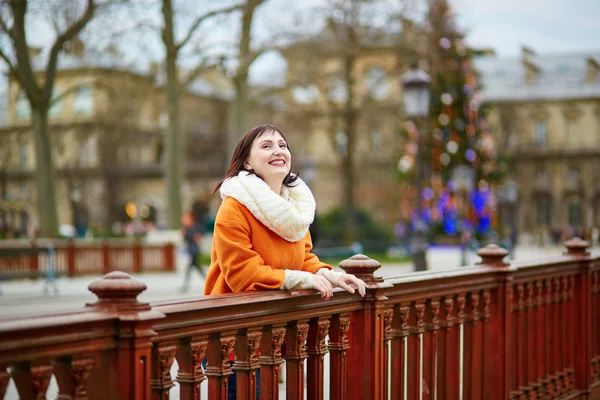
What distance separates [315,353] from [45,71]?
2363 centimetres

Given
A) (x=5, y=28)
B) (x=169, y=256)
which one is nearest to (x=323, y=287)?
(x=5, y=28)

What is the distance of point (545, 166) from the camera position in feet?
259

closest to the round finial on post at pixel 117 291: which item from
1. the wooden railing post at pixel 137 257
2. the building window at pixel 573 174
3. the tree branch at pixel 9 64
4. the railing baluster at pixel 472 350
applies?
the railing baluster at pixel 472 350

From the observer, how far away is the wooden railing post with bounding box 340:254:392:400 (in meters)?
4.05

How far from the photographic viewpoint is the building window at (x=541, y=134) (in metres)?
79.4

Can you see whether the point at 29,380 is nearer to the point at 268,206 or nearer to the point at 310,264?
the point at 268,206

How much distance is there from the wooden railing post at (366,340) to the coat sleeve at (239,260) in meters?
0.49

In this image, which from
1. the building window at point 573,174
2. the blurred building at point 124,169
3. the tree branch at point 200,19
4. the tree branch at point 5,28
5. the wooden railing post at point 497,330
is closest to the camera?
the wooden railing post at point 497,330

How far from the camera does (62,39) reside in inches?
966

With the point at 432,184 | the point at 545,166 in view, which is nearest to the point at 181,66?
the point at 432,184

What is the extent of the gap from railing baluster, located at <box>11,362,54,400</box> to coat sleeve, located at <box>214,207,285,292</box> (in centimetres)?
137

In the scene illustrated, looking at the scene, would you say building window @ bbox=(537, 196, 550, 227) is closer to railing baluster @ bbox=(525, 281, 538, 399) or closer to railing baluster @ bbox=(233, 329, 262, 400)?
railing baluster @ bbox=(525, 281, 538, 399)

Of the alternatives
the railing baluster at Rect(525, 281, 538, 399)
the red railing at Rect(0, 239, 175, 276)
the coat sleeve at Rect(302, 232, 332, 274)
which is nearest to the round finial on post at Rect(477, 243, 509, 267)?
the railing baluster at Rect(525, 281, 538, 399)

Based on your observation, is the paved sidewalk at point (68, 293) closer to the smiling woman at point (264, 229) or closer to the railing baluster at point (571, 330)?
the railing baluster at point (571, 330)
